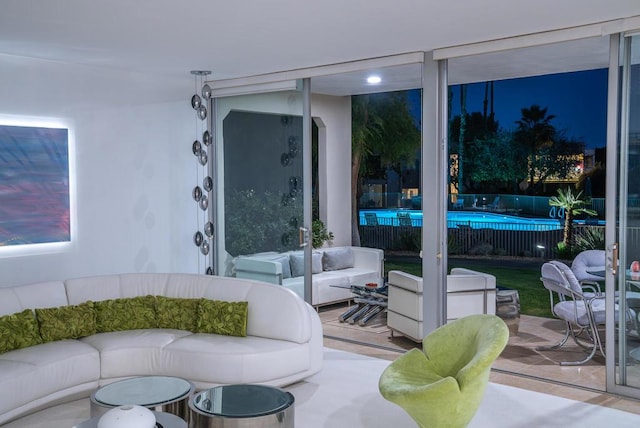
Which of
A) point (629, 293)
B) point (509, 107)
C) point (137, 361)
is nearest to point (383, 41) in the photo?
point (629, 293)

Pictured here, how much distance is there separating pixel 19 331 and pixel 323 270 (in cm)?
435

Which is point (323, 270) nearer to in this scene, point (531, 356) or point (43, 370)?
point (531, 356)

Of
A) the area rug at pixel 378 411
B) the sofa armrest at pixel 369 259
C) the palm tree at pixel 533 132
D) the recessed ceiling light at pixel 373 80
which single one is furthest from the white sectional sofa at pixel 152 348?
the palm tree at pixel 533 132

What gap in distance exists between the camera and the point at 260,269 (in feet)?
24.0

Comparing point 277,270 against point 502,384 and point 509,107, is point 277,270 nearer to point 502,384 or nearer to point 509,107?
point 502,384

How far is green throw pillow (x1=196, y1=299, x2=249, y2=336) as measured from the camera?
16.6 feet

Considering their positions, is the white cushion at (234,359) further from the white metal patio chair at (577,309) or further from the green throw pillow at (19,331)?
the white metal patio chair at (577,309)

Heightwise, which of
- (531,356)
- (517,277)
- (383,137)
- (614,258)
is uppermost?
(383,137)

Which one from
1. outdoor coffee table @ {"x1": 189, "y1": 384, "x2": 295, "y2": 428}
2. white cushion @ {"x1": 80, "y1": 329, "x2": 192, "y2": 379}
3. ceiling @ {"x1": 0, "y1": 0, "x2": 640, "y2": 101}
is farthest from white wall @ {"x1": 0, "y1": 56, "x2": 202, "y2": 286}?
outdoor coffee table @ {"x1": 189, "y1": 384, "x2": 295, "y2": 428}

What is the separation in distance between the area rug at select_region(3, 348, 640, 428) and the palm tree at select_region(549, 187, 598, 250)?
14.3 ft

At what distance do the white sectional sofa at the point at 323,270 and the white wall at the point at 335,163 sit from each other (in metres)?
1.02

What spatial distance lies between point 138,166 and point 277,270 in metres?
1.86

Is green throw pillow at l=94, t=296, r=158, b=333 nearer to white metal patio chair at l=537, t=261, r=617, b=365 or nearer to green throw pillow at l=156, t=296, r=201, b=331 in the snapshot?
green throw pillow at l=156, t=296, r=201, b=331

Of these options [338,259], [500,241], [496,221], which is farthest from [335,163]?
[500,241]
